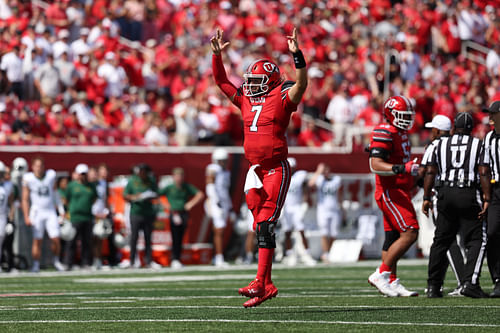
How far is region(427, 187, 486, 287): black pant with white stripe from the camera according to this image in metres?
9.92

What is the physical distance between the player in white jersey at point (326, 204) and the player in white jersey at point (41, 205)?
186 inches

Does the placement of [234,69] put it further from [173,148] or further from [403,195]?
[403,195]

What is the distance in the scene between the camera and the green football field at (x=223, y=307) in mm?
7266

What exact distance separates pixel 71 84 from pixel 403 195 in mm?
10453

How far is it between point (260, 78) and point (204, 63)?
12.7 m

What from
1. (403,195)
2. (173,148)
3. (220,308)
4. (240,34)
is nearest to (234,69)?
(240,34)

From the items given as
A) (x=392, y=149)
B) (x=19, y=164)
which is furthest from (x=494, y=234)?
(x=19, y=164)

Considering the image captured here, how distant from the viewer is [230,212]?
18594mm

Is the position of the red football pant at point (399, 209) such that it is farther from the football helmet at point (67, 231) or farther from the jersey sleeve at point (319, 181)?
the jersey sleeve at point (319, 181)

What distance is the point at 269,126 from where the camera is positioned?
8.70m

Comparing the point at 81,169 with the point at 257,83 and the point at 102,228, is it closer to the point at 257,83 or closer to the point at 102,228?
the point at 102,228

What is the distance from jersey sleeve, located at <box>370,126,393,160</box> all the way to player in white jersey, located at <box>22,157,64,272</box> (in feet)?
26.0

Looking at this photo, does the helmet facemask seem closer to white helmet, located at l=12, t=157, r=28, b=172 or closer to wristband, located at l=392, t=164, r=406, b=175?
wristband, located at l=392, t=164, r=406, b=175

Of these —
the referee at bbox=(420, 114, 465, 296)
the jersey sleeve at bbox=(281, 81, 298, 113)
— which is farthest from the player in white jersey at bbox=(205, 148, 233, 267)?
the jersey sleeve at bbox=(281, 81, 298, 113)
